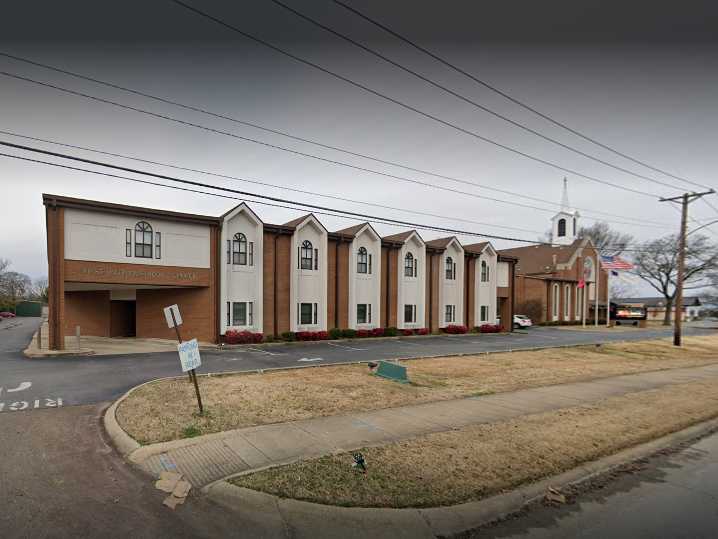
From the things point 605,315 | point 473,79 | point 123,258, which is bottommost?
point 605,315

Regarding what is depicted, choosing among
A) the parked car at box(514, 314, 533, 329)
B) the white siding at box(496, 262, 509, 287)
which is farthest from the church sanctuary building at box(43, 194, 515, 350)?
the parked car at box(514, 314, 533, 329)

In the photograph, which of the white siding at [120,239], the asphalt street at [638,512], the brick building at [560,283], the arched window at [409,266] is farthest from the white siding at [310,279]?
the brick building at [560,283]

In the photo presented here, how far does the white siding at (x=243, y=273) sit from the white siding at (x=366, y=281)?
691 centimetres

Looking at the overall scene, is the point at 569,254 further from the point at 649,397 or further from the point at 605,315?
the point at 649,397

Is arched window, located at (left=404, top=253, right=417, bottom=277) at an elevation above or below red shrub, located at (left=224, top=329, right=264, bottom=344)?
above

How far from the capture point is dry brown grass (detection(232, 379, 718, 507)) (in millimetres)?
5344

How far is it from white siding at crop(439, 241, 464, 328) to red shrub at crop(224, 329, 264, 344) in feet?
55.0

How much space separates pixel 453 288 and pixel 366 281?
9318mm

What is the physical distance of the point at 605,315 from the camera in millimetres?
60875

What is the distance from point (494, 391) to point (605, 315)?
58.5 m

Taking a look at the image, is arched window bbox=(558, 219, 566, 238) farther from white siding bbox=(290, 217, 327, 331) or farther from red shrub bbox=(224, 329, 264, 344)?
red shrub bbox=(224, 329, 264, 344)

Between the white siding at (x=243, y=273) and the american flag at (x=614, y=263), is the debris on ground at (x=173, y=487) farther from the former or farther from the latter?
the american flag at (x=614, y=263)

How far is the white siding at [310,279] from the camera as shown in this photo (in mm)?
27719

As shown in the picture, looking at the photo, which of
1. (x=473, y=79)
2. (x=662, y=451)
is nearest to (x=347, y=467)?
(x=662, y=451)
